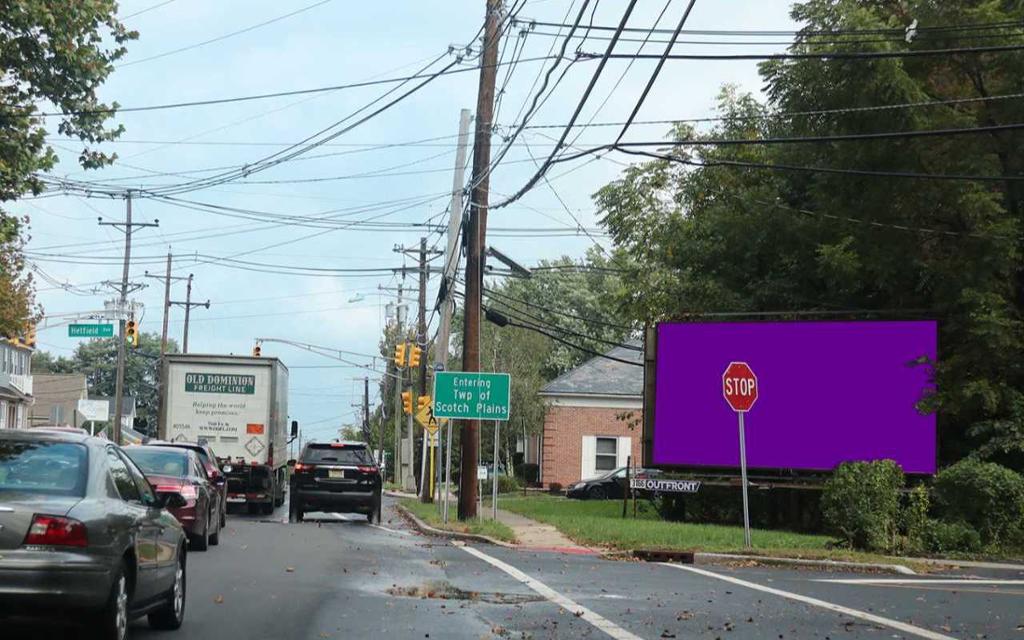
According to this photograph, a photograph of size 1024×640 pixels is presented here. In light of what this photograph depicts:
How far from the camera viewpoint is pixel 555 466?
182 ft

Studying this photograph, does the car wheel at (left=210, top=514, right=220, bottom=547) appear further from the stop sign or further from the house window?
the house window

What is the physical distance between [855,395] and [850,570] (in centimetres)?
1050

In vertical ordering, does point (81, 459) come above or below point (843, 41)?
below

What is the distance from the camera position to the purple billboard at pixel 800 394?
28281 mm

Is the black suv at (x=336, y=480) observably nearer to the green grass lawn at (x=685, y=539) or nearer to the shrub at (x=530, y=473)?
the green grass lawn at (x=685, y=539)

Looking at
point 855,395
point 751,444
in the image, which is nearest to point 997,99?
point 855,395

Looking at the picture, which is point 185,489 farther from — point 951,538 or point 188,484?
point 951,538

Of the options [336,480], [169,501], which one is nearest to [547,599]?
[169,501]

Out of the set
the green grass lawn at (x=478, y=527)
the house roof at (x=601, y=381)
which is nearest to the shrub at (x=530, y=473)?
the house roof at (x=601, y=381)

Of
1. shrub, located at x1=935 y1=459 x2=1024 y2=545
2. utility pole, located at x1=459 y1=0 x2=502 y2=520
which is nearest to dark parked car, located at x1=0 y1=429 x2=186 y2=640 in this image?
shrub, located at x1=935 y1=459 x2=1024 y2=545

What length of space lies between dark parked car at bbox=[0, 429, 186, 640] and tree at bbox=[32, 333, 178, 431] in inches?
4250

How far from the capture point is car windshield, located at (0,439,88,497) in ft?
28.0

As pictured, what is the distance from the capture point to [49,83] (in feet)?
64.4

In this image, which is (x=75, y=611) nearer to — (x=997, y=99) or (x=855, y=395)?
(x=997, y=99)
